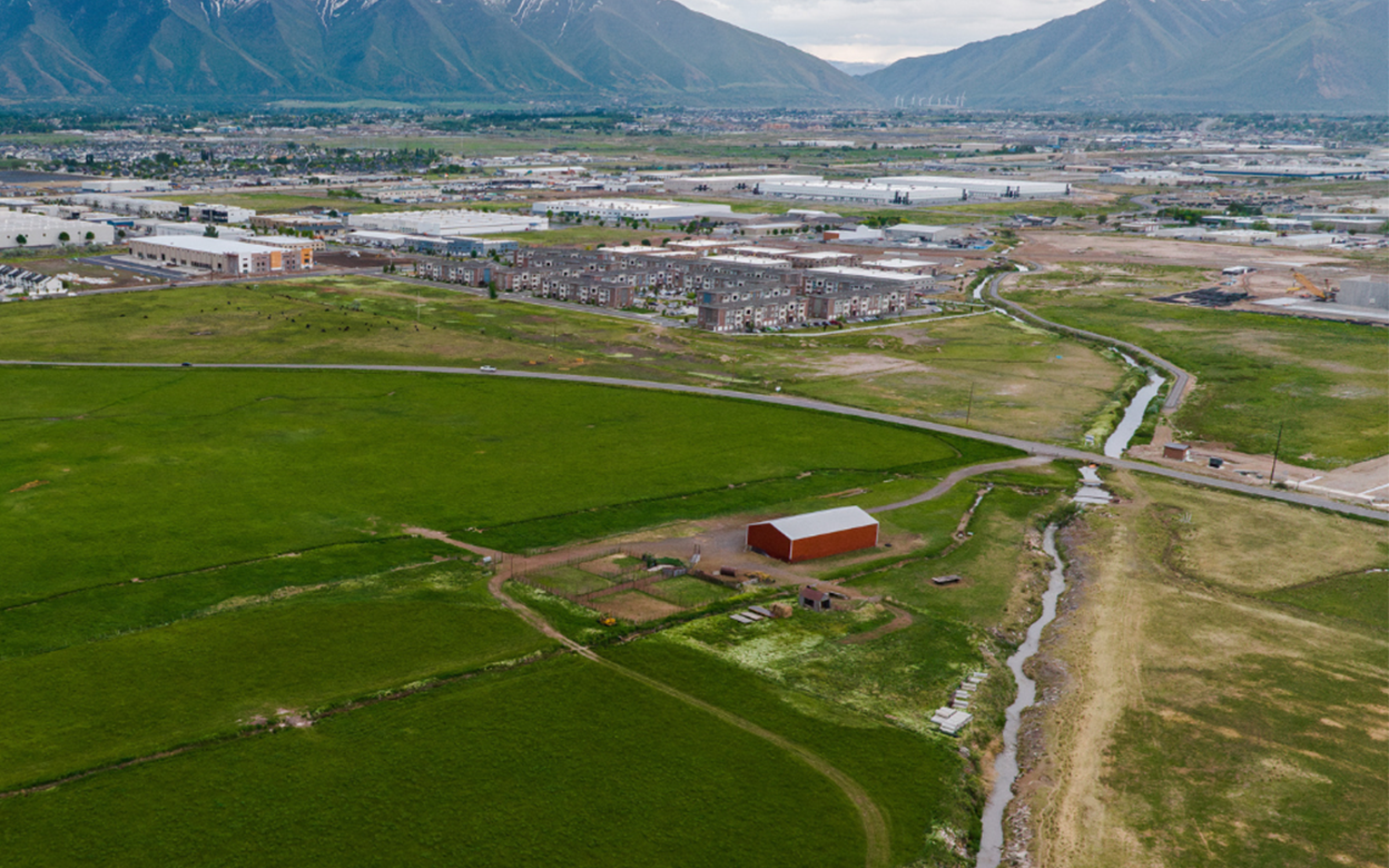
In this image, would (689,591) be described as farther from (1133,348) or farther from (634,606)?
(1133,348)

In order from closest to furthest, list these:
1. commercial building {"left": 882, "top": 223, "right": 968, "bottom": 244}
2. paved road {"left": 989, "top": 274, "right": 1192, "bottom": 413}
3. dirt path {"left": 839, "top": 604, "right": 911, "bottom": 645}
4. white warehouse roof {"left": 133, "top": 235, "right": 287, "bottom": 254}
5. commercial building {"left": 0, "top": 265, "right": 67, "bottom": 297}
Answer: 1. dirt path {"left": 839, "top": 604, "right": 911, "bottom": 645}
2. paved road {"left": 989, "top": 274, "right": 1192, "bottom": 413}
3. commercial building {"left": 0, "top": 265, "right": 67, "bottom": 297}
4. white warehouse roof {"left": 133, "top": 235, "right": 287, "bottom": 254}
5. commercial building {"left": 882, "top": 223, "right": 968, "bottom": 244}

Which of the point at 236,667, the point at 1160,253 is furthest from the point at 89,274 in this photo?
the point at 1160,253

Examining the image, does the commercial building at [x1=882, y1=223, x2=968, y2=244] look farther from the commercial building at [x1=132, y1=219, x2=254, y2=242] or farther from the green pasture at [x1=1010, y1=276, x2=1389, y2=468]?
the commercial building at [x1=132, y1=219, x2=254, y2=242]

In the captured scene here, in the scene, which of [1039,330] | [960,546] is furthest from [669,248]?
[960,546]

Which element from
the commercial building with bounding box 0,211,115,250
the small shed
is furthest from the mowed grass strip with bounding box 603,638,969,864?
the commercial building with bounding box 0,211,115,250

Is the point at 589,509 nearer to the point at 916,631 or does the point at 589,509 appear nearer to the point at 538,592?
the point at 538,592

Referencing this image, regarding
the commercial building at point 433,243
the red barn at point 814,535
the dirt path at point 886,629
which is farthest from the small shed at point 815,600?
the commercial building at point 433,243

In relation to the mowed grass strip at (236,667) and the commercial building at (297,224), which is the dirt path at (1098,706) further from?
the commercial building at (297,224)

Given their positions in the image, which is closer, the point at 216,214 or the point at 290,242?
the point at 290,242
